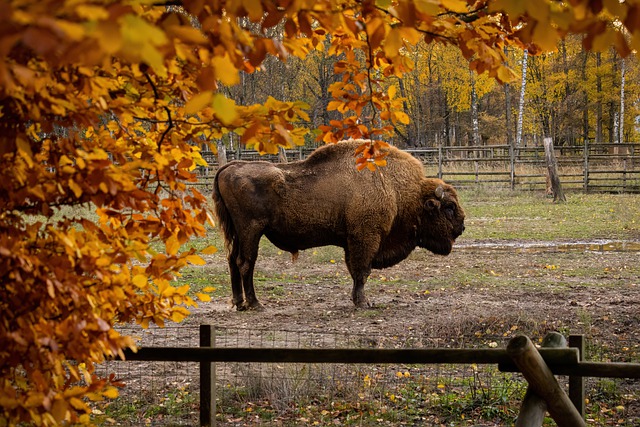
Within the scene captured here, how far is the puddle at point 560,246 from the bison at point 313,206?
5.11 meters

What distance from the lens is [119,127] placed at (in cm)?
390

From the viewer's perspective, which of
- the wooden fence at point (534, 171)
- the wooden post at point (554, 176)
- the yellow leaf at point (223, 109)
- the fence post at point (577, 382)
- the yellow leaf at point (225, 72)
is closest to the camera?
the yellow leaf at point (223, 109)

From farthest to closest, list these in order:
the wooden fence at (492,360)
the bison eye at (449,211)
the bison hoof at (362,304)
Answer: the bison eye at (449,211), the bison hoof at (362,304), the wooden fence at (492,360)

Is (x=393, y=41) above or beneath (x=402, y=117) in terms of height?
above

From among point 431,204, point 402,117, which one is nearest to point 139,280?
point 402,117

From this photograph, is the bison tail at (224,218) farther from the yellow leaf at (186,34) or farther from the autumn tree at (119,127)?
the yellow leaf at (186,34)

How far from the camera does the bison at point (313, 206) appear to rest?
11.2 metres

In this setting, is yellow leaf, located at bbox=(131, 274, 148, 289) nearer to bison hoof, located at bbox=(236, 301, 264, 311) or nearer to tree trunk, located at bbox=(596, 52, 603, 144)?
bison hoof, located at bbox=(236, 301, 264, 311)

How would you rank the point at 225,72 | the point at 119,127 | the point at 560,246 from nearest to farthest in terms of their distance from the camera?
the point at 225,72 → the point at 119,127 → the point at 560,246

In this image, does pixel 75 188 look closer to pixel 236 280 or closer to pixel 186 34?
pixel 186 34

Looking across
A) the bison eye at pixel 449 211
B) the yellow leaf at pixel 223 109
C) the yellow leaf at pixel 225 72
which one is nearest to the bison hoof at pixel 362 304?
the bison eye at pixel 449 211

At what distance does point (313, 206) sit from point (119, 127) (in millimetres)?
7374

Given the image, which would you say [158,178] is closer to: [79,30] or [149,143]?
[149,143]

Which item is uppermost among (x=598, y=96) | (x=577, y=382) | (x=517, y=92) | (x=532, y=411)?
(x=517, y=92)
